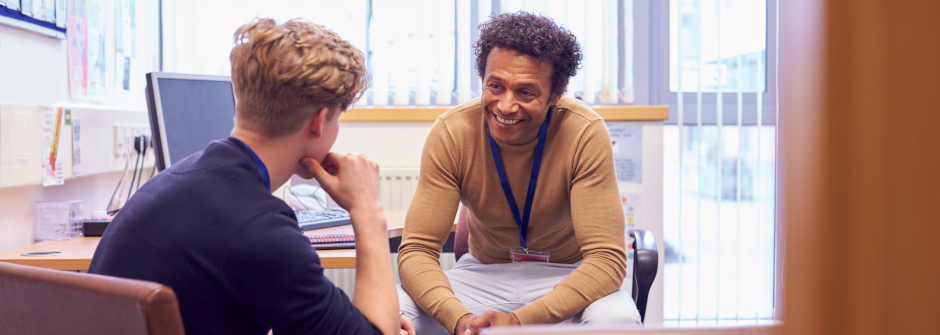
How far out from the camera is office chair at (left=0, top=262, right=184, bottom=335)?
593 millimetres

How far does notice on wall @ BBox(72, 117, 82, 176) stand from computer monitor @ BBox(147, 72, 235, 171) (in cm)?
35

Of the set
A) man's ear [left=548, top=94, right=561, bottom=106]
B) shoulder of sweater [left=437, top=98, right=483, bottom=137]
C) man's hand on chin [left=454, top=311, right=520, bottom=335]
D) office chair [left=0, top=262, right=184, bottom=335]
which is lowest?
man's hand on chin [left=454, top=311, right=520, bottom=335]

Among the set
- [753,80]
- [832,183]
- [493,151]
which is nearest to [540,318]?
[493,151]

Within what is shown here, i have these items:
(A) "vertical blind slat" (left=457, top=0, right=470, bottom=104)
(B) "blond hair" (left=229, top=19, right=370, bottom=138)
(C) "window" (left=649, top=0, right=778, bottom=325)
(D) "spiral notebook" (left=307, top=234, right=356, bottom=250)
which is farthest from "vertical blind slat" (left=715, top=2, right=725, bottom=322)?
(B) "blond hair" (left=229, top=19, right=370, bottom=138)

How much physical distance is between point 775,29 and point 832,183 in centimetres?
4

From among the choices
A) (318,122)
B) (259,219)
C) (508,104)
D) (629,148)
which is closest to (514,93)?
(508,104)

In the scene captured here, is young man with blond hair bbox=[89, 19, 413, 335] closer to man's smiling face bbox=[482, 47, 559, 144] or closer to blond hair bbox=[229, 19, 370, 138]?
blond hair bbox=[229, 19, 370, 138]

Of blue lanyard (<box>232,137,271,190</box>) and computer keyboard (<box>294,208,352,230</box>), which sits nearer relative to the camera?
blue lanyard (<box>232,137,271,190</box>)

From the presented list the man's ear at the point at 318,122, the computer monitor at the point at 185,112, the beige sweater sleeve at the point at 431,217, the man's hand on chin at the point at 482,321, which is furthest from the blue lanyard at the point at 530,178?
the computer monitor at the point at 185,112

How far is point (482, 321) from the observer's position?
1284 mm

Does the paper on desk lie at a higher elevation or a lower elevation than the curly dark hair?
higher

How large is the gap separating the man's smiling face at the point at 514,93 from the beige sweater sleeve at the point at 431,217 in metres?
0.14

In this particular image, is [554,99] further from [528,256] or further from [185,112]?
[185,112]

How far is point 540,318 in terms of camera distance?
1.31 metres
